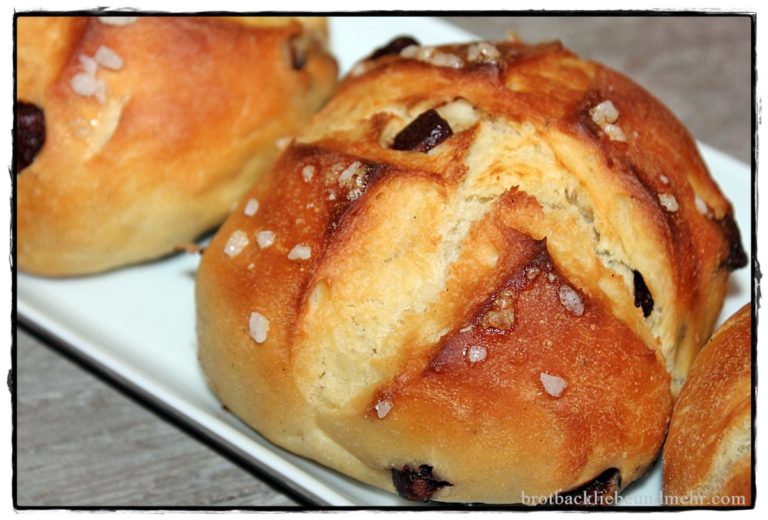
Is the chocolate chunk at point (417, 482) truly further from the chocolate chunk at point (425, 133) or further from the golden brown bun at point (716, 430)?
the chocolate chunk at point (425, 133)

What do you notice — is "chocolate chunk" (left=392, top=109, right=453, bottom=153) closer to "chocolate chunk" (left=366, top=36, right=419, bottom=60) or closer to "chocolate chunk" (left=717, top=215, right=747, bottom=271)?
"chocolate chunk" (left=366, top=36, right=419, bottom=60)

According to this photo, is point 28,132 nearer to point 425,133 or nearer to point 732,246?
point 425,133

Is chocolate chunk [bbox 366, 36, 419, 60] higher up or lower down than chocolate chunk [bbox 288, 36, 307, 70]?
higher up

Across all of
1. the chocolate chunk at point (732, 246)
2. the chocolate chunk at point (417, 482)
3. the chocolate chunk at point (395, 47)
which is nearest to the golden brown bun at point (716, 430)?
the chocolate chunk at point (732, 246)

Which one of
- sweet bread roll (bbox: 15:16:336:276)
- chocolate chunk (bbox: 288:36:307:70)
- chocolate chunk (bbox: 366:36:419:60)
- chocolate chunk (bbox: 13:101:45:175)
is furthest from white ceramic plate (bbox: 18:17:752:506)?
chocolate chunk (bbox: 366:36:419:60)

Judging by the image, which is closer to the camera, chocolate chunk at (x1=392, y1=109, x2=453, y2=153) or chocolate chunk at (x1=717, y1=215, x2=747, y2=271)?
chocolate chunk at (x1=392, y1=109, x2=453, y2=153)

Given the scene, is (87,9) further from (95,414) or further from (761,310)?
(761,310)

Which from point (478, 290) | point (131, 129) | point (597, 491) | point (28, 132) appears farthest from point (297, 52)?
point (597, 491)
